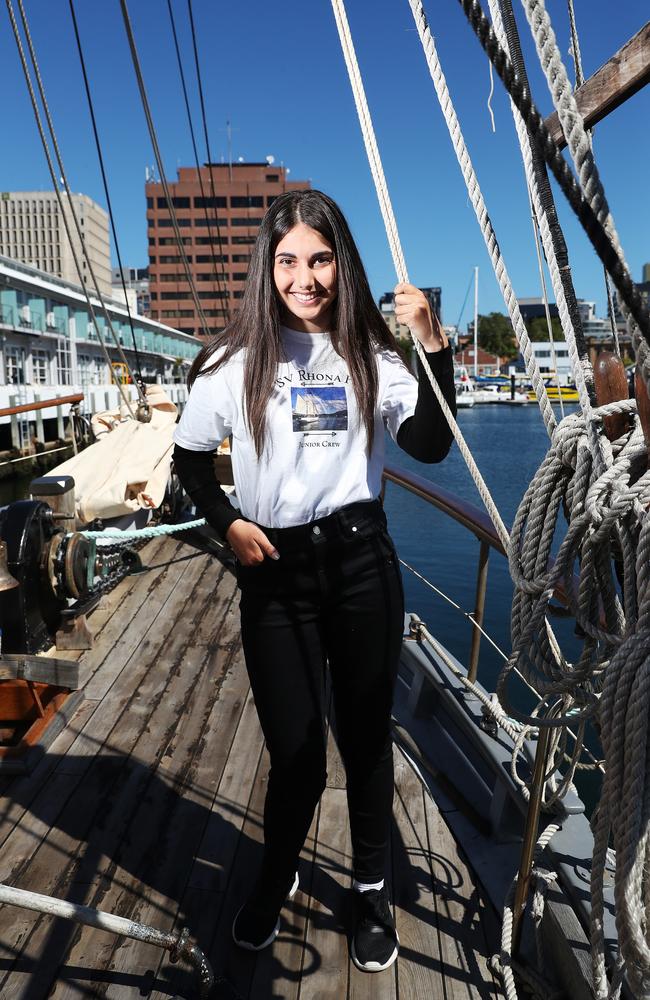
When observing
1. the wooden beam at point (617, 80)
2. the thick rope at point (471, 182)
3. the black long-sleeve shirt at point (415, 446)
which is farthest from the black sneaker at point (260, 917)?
the wooden beam at point (617, 80)

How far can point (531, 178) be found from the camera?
1062 millimetres

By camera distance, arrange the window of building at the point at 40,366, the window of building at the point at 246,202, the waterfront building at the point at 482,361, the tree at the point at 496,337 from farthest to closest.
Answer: the waterfront building at the point at 482,361
the tree at the point at 496,337
the window of building at the point at 246,202
the window of building at the point at 40,366

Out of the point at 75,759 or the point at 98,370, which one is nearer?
the point at 75,759

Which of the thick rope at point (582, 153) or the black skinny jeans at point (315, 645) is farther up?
the thick rope at point (582, 153)

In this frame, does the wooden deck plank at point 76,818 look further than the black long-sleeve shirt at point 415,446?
Yes

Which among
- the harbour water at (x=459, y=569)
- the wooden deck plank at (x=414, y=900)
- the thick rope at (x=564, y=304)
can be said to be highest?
the thick rope at (x=564, y=304)

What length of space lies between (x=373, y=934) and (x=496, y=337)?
96.0 meters

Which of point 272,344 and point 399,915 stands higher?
point 272,344

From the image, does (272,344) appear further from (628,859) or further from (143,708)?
(143,708)

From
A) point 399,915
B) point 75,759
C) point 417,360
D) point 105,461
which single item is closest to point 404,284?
point 417,360

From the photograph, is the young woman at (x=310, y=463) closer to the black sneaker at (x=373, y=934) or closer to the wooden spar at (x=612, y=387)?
the black sneaker at (x=373, y=934)

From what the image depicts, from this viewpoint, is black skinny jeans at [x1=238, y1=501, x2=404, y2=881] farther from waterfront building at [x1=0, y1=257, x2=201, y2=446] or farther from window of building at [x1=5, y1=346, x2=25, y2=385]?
window of building at [x1=5, y1=346, x2=25, y2=385]

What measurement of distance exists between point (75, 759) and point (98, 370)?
1446 inches

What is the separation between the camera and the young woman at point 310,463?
1.48 metres
